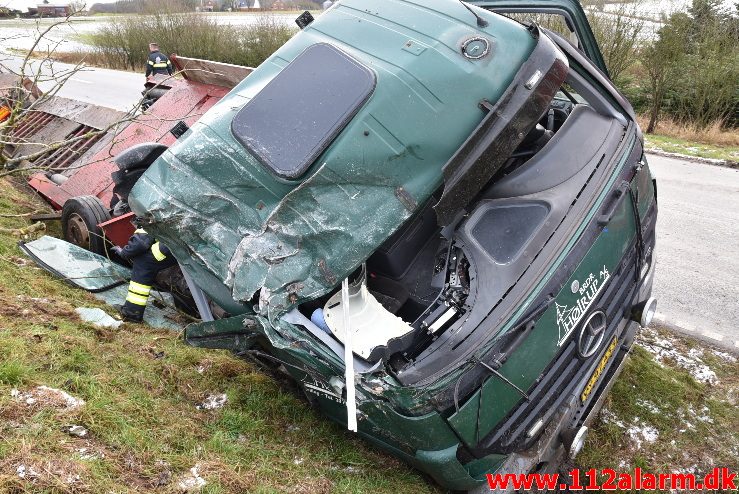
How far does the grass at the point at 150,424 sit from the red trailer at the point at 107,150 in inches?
42.7

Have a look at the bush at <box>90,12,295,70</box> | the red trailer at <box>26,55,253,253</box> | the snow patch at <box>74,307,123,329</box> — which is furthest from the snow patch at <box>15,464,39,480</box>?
the bush at <box>90,12,295,70</box>

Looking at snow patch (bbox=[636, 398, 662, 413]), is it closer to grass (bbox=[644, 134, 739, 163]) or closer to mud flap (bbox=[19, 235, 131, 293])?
mud flap (bbox=[19, 235, 131, 293])

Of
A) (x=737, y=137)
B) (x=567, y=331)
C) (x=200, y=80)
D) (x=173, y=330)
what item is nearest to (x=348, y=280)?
(x=567, y=331)

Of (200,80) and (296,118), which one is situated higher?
(296,118)

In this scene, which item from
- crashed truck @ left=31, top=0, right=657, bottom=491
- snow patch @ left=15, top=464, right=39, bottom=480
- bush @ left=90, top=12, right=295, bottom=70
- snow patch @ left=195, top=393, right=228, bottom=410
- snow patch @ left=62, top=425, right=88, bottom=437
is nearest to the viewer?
snow patch @ left=15, top=464, right=39, bottom=480

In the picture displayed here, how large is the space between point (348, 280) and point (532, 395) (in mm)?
949

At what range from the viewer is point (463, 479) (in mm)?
2539

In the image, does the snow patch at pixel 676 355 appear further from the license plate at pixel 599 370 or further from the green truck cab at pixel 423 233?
the license plate at pixel 599 370

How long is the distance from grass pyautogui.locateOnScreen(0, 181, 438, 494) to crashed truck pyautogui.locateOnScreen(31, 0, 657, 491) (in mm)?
253

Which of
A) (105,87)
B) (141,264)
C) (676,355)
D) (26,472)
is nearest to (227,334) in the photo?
(26,472)

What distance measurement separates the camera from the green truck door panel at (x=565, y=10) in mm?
3438

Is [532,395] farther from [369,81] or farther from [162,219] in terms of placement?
[162,219]

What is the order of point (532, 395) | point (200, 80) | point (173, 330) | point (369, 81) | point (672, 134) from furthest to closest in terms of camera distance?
1. point (672, 134)
2. point (200, 80)
3. point (173, 330)
4. point (369, 81)
5. point (532, 395)

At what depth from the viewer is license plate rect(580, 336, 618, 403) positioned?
2789mm
